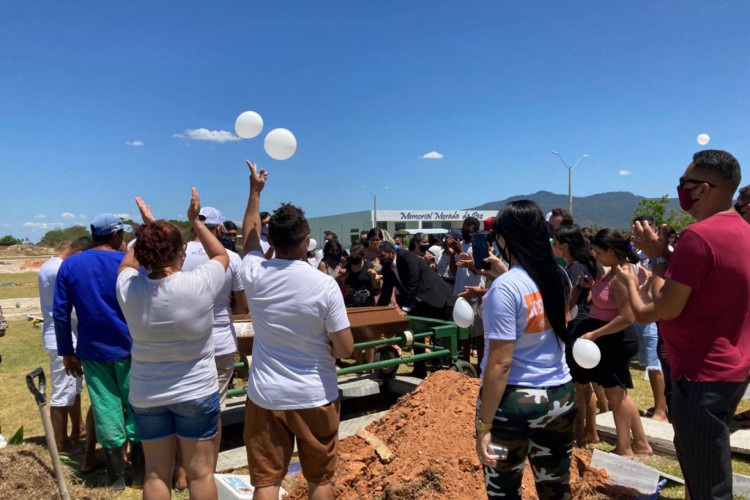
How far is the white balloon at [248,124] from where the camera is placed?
12.2 feet

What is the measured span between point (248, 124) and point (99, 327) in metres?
1.84

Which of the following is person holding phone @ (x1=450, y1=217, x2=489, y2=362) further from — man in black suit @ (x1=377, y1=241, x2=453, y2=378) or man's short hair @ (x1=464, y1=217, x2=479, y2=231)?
man in black suit @ (x1=377, y1=241, x2=453, y2=378)

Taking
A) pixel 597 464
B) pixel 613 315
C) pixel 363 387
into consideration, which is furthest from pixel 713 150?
pixel 363 387

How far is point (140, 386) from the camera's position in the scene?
2.73m

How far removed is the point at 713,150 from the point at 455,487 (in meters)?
2.37

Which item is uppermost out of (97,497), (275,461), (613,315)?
(613,315)

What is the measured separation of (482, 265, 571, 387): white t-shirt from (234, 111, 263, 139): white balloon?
2287 mm

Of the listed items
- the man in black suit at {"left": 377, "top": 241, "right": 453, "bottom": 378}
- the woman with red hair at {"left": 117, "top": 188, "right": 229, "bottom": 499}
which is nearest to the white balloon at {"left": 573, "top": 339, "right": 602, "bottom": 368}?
the woman with red hair at {"left": 117, "top": 188, "right": 229, "bottom": 499}

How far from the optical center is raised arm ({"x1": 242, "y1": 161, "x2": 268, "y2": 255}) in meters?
2.90

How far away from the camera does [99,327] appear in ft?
12.5

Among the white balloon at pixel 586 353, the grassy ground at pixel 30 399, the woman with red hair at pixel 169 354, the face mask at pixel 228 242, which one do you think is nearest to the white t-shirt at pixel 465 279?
the grassy ground at pixel 30 399

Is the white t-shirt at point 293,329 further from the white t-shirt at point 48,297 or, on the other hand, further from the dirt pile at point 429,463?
the white t-shirt at point 48,297

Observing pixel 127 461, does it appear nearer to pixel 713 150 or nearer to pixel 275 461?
pixel 275 461

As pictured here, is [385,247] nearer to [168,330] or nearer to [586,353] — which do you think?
[586,353]
